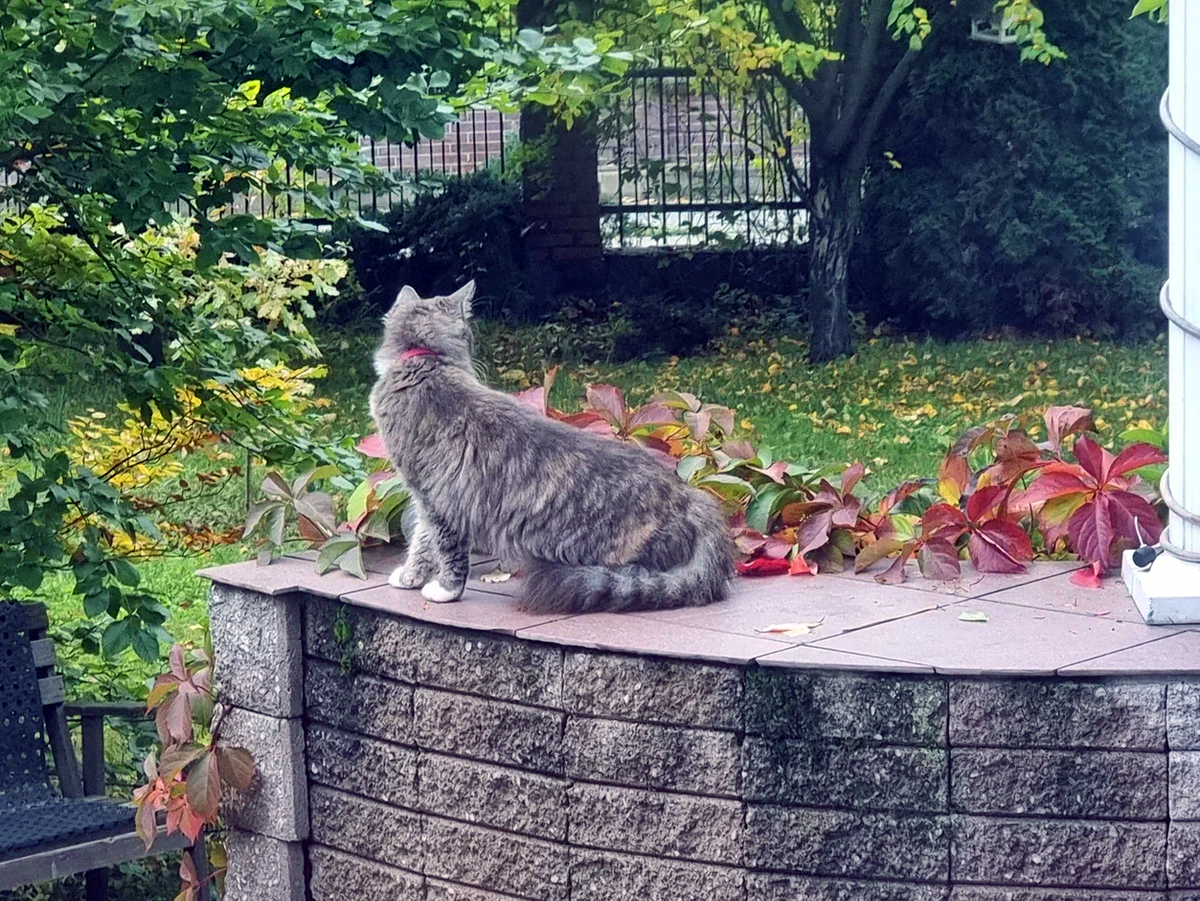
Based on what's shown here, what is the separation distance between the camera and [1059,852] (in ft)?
9.28

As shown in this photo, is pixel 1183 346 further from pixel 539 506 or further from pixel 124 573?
pixel 124 573

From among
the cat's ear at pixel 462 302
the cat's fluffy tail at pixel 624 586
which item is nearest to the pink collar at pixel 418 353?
the cat's ear at pixel 462 302

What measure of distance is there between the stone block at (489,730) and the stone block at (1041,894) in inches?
34.3

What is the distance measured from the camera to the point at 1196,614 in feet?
10.2

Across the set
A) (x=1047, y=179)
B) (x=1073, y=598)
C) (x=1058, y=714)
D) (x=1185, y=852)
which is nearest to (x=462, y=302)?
(x=1073, y=598)

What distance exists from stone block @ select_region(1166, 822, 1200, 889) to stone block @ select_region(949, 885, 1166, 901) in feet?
0.19

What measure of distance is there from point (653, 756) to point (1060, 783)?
0.80 m

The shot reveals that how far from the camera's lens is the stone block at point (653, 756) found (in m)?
2.98

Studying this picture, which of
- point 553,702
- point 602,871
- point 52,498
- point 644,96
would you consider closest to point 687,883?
point 602,871

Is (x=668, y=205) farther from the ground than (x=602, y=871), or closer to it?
farther from the ground

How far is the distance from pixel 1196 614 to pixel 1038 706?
0.52m

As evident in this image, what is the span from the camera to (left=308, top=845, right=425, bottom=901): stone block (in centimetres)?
345

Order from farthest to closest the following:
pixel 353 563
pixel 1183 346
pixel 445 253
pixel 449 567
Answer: pixel 445 253, pixel 353 563, pixel 449 567, pixel 1183 346

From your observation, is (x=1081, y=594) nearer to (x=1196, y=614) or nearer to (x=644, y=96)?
(x=1196, y=614)
